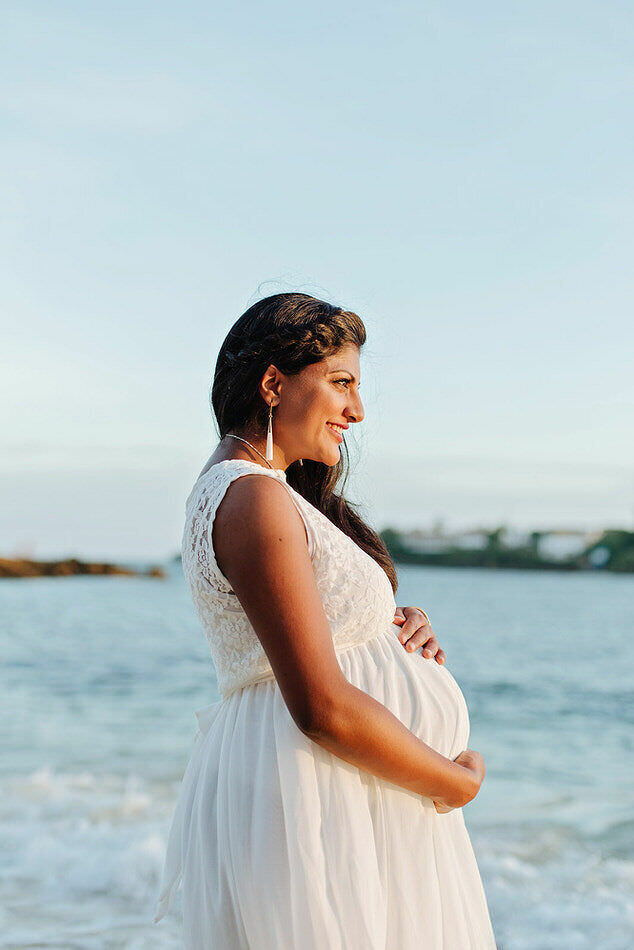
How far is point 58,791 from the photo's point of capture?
6594mm

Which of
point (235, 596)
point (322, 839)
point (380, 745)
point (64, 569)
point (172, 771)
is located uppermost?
point (235, 596)

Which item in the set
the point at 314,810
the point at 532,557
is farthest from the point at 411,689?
the point at 532,557

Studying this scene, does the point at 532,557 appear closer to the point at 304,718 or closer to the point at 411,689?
the point at 411,689

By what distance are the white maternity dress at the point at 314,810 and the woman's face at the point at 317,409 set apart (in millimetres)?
126

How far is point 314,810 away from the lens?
4.88ft

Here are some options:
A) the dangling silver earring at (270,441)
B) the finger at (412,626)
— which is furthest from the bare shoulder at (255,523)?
the finger at (412,626)

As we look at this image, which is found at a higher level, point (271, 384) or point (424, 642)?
point (271, 384)

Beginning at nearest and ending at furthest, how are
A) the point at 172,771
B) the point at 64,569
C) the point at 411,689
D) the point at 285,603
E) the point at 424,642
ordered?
1. the point at 285,603
2. the point at 411,689
3. the point at 424,642
4. the point at 172,771
5. the point at 64,569

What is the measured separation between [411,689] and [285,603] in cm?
37

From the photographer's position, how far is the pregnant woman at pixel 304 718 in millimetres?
1437

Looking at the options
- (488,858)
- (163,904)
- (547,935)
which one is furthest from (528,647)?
(163,904)

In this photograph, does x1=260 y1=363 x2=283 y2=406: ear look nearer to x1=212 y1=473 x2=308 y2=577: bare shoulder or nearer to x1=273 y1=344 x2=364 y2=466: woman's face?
x1=273 y1=344 x2=364 y2=466: woman's face

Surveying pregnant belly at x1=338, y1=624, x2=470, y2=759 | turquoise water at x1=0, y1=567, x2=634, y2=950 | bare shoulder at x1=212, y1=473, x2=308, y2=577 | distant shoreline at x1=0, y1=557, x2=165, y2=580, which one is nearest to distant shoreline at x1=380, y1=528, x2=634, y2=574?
distant shoreline at x1=0, y1=557, x2=165, y2=580

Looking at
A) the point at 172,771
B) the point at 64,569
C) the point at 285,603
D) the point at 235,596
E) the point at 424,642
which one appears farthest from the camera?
the point at 64,569
